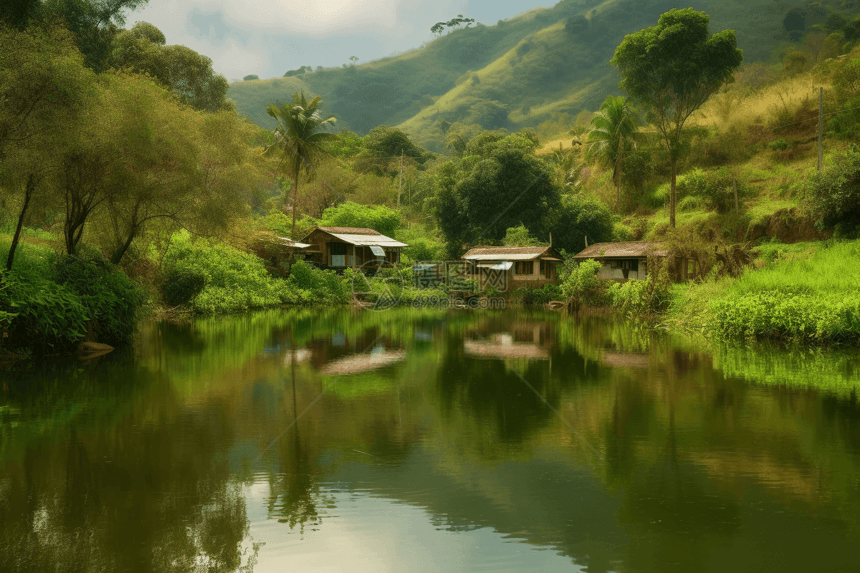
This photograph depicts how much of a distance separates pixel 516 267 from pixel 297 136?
63.2 feet

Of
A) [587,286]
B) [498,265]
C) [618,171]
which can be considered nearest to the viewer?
[587,286]

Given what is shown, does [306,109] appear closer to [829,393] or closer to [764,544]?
[829,393]

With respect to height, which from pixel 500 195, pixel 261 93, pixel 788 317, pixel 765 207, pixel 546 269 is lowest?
pixel 788 317

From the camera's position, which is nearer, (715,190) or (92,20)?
(92,20)

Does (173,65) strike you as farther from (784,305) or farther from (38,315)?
(784,305)

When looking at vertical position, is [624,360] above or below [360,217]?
below

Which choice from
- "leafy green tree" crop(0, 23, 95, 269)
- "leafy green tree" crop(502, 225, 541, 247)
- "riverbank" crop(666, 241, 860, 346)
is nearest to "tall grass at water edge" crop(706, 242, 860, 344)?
"riverbank" crop(666, 241, 860, 346)

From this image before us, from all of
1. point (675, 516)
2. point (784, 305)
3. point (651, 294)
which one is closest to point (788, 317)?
point (784, 305)

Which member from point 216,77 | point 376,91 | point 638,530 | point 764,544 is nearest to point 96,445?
point 638,530

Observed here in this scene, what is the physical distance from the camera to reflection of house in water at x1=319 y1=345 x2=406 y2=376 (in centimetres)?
1318

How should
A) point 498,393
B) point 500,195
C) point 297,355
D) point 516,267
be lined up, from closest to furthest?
point 498,393
point 297,355
point 516,267
point 500,195

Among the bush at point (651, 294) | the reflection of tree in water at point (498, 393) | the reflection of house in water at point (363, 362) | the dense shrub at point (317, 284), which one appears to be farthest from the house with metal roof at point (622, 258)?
the reflection of tree in water at point (498, 393)

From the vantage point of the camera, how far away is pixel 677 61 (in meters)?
39.7

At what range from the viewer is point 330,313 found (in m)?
31.2
